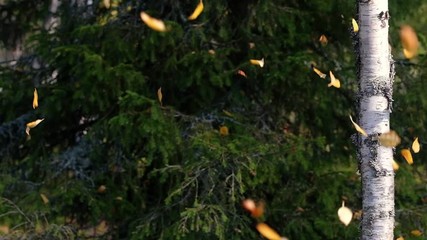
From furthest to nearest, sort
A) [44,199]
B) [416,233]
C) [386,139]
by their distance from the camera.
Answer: [44,199] → [416,233] → [386,139]

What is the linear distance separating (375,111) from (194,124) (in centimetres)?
149

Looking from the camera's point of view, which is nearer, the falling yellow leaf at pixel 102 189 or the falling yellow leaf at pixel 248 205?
the falling yellow leaf at pixel 248 205

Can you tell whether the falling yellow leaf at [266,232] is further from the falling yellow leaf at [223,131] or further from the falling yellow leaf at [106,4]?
the falling yellow leaf at [106,4]

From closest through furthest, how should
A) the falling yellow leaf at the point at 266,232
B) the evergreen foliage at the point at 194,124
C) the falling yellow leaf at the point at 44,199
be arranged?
1. the falling yellow leaf at the point at 266,232
2. the evergreen foliage at the point at 194,124
3. the falling yellow leaf at the point at 44,199

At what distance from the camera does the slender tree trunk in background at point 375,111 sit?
3.39 m

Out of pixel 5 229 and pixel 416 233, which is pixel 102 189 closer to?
pixel 5 229

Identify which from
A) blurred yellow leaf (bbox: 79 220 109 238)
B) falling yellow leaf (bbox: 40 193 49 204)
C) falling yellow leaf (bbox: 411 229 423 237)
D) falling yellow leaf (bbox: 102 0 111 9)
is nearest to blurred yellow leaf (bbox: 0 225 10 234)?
falling yellow leaf (bbox: 40 193 49 204)

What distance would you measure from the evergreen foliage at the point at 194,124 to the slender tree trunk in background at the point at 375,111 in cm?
83

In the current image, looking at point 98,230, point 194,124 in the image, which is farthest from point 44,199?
point 194,124

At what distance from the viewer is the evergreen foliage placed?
434cm

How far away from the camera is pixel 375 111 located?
135 inches

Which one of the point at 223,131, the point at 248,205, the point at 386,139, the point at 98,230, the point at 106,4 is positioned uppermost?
the point at 106,4

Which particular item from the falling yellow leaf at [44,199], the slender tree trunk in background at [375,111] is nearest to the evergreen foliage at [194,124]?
the falling yellow leaf at [44,199]

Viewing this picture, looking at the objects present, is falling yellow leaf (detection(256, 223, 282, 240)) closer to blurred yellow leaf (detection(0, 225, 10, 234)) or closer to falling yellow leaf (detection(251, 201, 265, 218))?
falling yellow leaf (detection(251, 201, 265, 218))
